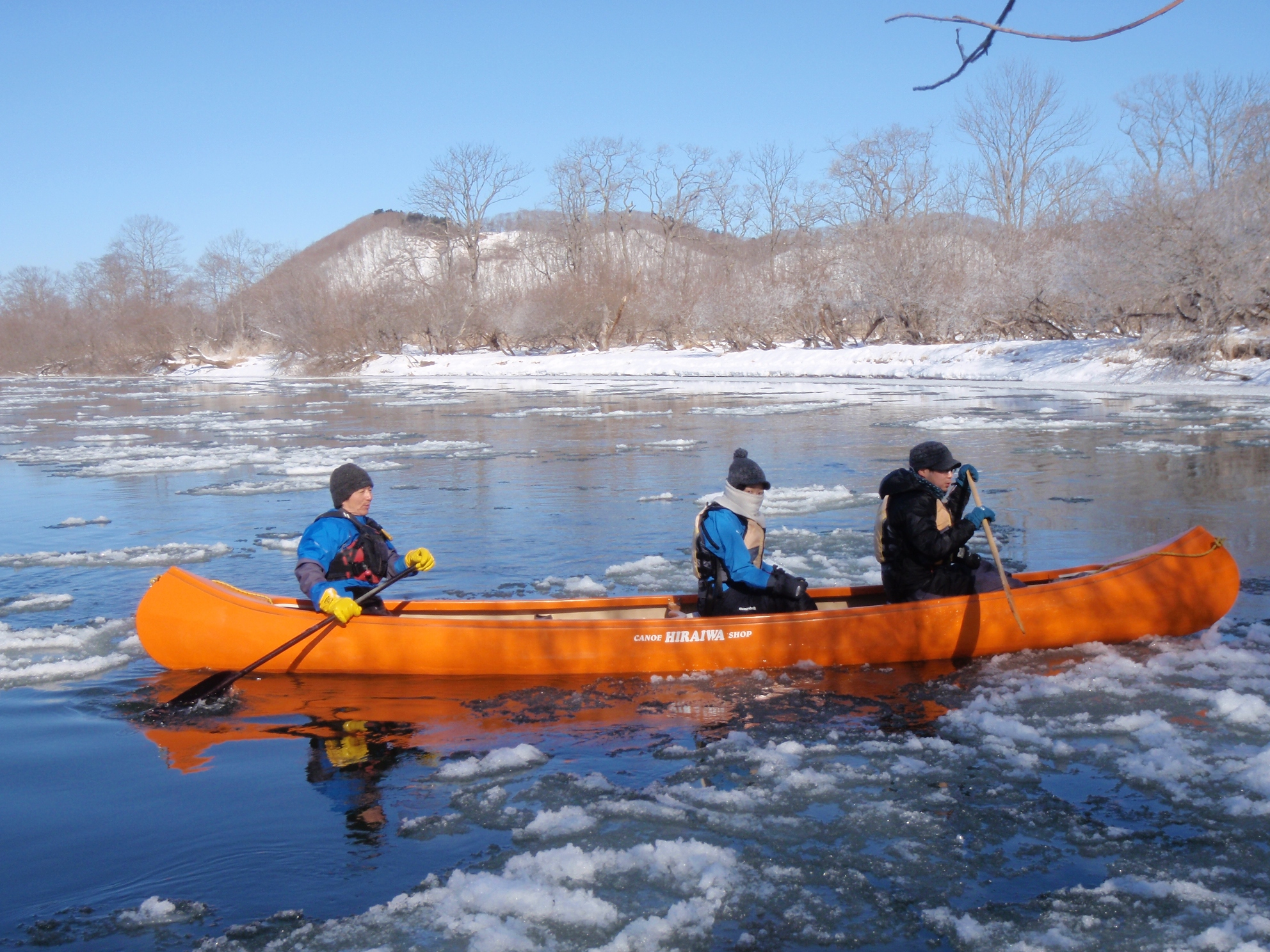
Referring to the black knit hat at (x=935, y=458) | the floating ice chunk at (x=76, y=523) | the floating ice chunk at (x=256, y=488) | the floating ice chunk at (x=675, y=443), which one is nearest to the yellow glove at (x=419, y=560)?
the black knit hat at (x=935, y=458)

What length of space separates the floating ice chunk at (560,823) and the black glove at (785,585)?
6.70ft

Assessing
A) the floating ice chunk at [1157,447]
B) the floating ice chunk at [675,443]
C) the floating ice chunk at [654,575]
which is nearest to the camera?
the floating ice chunk at [654,575]

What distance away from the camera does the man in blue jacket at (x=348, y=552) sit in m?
5.75

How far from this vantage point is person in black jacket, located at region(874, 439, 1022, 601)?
227 inches

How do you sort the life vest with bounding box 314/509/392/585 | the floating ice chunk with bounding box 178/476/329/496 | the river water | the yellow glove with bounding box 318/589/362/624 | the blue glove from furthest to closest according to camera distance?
the floating ice chunk with bounding box 178/476/329/496 < the life vest with bounding box 314/509/392/585 < the blue glove < the yellow glove with bounding box 318/589/362/624 < the river water

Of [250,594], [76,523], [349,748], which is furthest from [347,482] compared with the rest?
[76,523]

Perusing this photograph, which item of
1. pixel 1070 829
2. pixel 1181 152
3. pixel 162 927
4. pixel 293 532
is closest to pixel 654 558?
pixel 293 532

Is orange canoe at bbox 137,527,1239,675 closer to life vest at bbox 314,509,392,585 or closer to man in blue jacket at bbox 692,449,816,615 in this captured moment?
man in blue jacket at bbox 692,449,816,615

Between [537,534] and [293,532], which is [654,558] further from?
[293,532]

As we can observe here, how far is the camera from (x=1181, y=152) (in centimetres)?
3841

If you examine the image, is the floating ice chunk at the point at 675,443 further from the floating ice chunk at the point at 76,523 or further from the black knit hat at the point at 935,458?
the black knit hat at the point at 935,458

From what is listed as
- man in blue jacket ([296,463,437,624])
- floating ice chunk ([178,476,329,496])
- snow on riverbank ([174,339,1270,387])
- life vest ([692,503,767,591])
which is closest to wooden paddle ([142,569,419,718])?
man in blue jacket ([296,463,437,624])

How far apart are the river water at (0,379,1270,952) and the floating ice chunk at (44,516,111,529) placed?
459mm

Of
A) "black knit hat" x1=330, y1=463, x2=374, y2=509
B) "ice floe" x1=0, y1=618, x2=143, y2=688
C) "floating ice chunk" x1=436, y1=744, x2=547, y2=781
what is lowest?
"floating ice chunk" x1=436, y1=744, x2=547, y2=781
